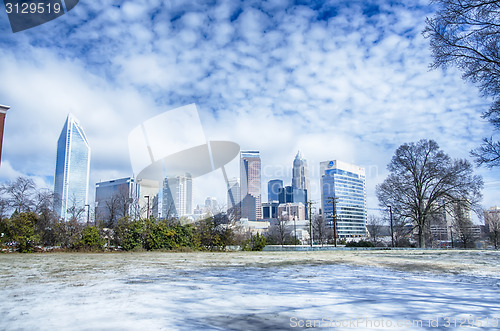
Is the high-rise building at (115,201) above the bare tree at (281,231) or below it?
above

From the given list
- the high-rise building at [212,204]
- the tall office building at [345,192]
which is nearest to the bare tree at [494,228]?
the high-rise building at [212,204]

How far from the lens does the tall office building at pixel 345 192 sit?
490 feet

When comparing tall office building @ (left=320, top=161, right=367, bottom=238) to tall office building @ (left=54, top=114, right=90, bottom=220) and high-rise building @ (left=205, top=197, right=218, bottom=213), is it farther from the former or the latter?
high-rise building @ (left=205, top=197, right=218, bottom=213)

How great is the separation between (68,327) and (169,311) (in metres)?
1.00

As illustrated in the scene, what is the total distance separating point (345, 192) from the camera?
156 metres

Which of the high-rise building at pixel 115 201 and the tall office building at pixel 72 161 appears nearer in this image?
the high-rise building at pixel 115 201

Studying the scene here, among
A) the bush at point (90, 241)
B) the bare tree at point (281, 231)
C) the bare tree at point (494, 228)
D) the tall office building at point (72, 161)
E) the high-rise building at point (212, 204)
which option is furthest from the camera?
the tall office building at point (72, 161)

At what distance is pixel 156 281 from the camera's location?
5.83 metres

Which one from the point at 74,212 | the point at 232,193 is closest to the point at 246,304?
the point at 74,212

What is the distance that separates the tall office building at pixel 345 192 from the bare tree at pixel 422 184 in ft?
370

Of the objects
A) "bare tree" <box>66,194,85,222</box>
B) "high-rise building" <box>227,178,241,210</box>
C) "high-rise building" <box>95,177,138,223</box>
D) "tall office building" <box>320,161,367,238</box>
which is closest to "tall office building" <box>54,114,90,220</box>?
"high-rise building" <box>95,177,138,223</box>

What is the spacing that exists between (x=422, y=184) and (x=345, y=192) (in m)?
127

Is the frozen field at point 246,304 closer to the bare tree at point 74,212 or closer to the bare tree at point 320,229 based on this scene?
the bare tree at point 74,212

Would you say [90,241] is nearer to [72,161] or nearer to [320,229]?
[320,229]
